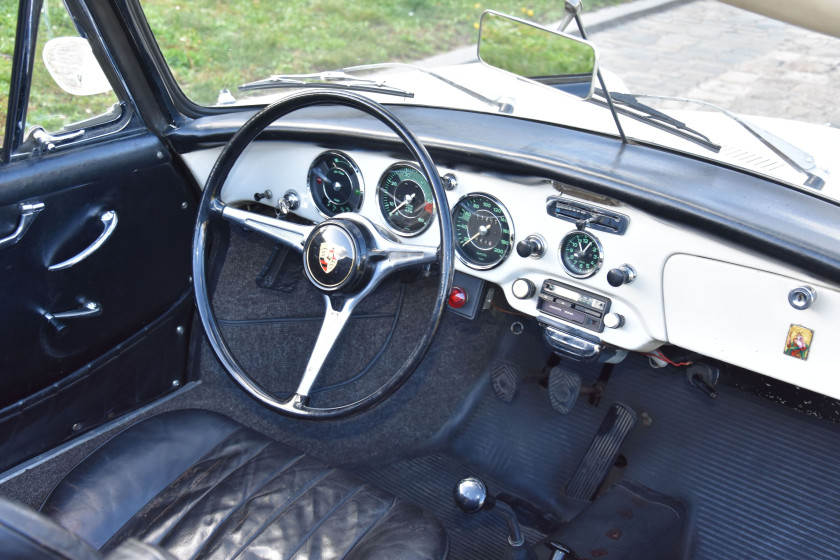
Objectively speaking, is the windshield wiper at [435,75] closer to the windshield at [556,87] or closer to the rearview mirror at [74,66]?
the windshield at [556,87]

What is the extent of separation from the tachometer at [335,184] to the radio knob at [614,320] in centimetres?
74

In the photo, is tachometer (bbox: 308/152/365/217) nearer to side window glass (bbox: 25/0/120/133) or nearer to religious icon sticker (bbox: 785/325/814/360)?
side window glass (bbox: 25/0/120/133)

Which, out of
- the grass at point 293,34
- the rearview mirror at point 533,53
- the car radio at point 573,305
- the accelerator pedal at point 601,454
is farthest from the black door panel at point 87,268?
the accelerator pedal at point 601,454

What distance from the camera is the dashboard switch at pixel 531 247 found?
199 centimetres

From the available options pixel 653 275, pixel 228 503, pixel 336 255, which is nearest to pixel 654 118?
pixel 653 275

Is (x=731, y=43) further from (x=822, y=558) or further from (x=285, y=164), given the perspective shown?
(x=822, y=558)

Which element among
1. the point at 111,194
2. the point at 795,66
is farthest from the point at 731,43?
the point at 111,194

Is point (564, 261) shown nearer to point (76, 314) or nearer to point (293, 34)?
point (293, 34)

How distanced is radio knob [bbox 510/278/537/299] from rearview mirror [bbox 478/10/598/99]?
0.51 meters

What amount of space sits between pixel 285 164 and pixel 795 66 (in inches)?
55.4

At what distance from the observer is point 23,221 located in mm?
1894

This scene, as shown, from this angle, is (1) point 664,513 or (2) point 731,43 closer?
(2) point 731,43

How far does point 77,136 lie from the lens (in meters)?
2.06

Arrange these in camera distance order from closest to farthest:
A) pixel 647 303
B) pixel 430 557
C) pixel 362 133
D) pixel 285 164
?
pixel 430 557
pixel 647 303
pixel 362 133
pixel 285 164
